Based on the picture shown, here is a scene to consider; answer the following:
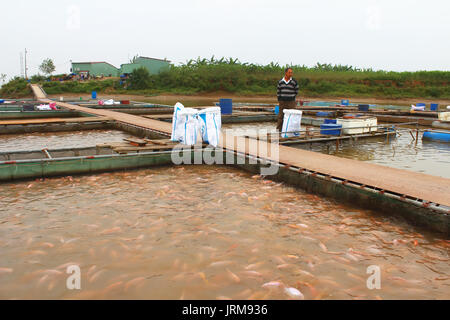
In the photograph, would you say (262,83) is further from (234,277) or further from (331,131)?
(234,277)

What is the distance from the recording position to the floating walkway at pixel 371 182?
503cm

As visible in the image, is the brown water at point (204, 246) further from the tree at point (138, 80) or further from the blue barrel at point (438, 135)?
the tree at point (138, 80)

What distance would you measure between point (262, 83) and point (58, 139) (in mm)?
42976

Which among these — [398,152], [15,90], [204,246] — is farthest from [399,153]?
[15,90]

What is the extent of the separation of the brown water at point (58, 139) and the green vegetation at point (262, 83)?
115 ft

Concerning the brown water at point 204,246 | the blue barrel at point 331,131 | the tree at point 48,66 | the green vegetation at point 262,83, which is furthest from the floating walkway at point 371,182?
the tree at point 48,66

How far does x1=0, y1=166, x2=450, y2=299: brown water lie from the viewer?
3.49 m

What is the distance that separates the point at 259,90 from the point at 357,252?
157 feet

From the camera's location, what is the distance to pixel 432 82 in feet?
162

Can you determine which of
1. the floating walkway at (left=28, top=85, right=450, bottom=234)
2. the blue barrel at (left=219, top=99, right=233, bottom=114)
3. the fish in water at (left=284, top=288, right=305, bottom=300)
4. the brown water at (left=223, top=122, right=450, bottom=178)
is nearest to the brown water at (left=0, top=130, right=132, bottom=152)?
the floating walkway at (left=28, top=85, right=450, bottom=234)

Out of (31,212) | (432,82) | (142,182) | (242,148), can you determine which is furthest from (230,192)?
(432,82)
